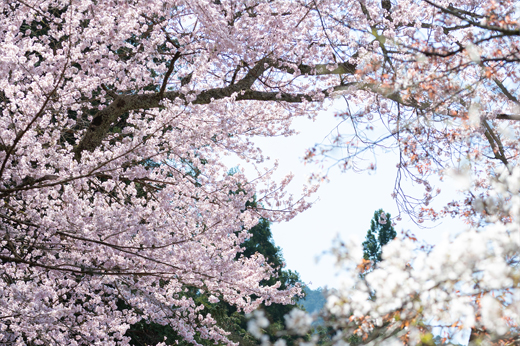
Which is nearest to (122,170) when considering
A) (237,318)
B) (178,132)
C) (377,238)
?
(178,132)

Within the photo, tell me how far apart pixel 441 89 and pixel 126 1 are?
4211mm

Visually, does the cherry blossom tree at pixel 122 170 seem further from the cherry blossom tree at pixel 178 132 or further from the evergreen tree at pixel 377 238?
the evergreen tree at pixel 377 238

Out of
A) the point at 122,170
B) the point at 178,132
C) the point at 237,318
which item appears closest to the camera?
the point at 122,170

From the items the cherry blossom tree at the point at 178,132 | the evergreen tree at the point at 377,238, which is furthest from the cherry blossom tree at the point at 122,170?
the evergreen tree at the point at 377,238

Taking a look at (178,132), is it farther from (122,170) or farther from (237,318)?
(237,318)

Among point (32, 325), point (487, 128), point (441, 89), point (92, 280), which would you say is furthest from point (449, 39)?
point (32, 325)

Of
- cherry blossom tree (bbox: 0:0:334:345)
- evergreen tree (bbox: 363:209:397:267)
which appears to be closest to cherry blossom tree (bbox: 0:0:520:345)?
cherry blossom tree (bbox: 0:0:334:345)

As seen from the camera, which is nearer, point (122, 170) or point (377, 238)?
point (122, 170)

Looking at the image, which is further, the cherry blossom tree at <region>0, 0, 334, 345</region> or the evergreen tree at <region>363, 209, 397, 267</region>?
the evergreen tree at <region>363, 209, 397, 267</region>

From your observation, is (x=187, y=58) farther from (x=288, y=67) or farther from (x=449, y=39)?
(x=449, y=39)

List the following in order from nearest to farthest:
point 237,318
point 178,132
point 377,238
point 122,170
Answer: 1. point 122,170
2. point 178,132
3. point 237,318
4. point 377,238

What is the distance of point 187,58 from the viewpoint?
7891 millimetres

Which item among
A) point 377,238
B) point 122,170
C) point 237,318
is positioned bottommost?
point 122,170

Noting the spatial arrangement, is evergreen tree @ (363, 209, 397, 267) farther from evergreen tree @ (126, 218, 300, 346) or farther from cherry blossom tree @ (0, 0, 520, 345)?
cherry blossom tree @ (0, 0, 520, 345)
